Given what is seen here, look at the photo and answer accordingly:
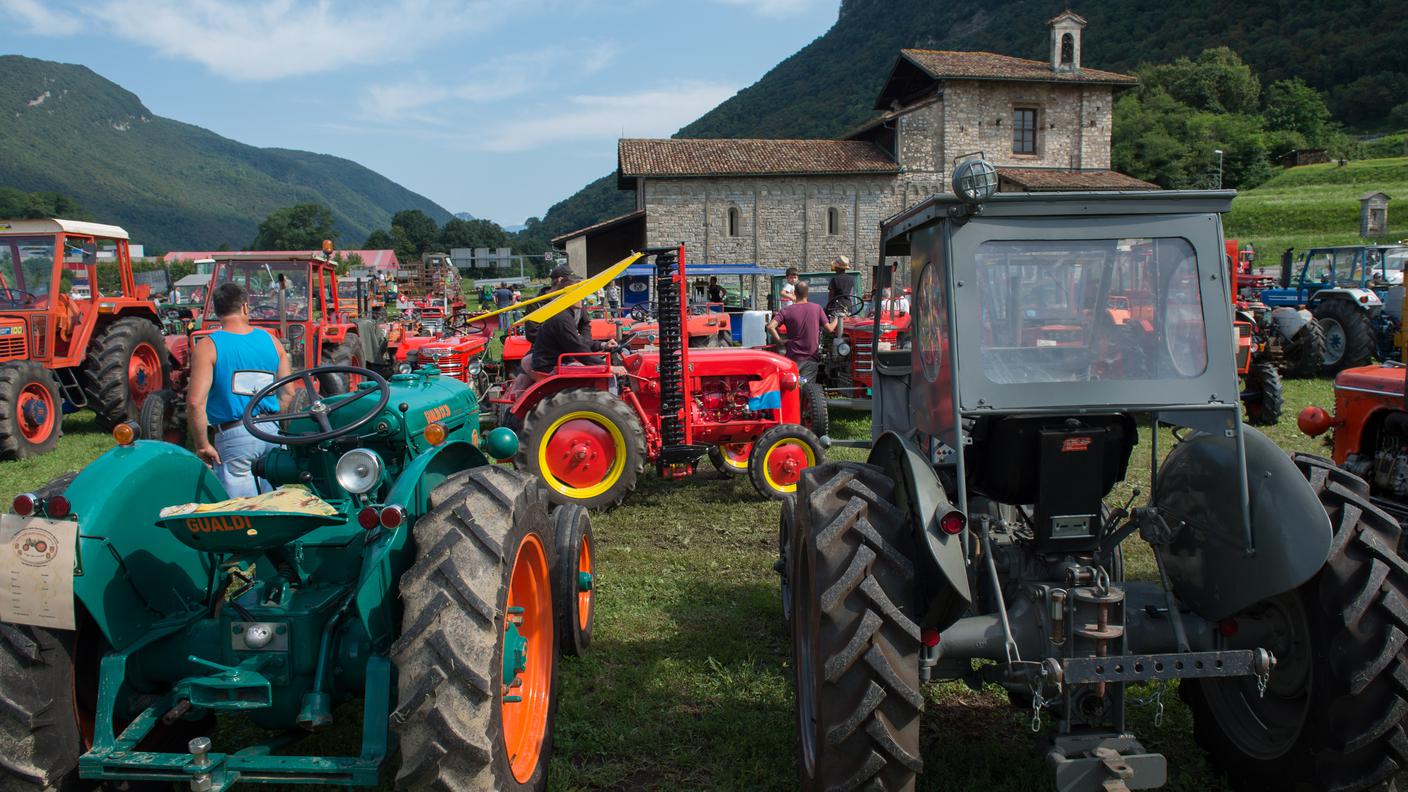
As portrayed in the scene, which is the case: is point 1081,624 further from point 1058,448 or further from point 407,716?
point 407,716

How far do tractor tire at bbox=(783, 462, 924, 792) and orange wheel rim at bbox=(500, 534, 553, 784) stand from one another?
0.98m

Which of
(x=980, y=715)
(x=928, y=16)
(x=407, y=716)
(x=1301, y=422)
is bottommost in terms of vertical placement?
(x=980, y=715)

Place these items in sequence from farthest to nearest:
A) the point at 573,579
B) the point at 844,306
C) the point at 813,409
→ the point at 844,306 → the point at 813,409 → the point at 573,579

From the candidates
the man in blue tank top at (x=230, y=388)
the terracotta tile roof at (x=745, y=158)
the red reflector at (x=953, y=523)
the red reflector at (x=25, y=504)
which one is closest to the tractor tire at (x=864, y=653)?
the red reflector at (x=953, y=523)

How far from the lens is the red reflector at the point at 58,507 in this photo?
8.77ft

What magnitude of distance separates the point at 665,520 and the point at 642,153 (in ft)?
113

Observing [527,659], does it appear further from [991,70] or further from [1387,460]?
[991,70]

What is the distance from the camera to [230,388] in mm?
4742

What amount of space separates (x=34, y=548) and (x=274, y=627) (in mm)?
668

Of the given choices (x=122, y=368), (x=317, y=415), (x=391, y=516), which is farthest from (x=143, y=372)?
(x=391, y=516)

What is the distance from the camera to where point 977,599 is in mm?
3324

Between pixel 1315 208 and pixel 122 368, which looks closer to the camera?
pixel 122 368

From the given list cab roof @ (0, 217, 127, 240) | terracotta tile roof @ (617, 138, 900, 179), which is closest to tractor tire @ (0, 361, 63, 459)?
cab roof @ (0, 217, 127, 240)

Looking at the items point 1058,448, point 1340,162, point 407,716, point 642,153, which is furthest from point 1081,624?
point 1340,162
